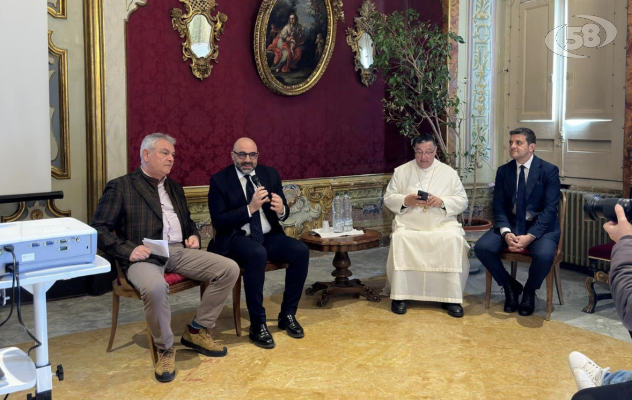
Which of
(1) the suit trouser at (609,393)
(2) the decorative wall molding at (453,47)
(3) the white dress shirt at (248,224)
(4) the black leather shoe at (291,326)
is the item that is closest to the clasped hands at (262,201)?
(3) the white dress shirt at (248,224)

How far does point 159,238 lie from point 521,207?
2.57m

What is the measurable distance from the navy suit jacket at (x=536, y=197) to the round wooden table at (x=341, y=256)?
0.95 meters

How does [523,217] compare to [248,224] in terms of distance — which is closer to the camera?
[248,224]

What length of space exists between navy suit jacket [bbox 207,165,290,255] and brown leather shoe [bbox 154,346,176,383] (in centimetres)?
85

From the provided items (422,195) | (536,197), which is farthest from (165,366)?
(536,197)

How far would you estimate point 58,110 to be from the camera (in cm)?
505

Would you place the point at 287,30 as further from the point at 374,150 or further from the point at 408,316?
the point at 408,316

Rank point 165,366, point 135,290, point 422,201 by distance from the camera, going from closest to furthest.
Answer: point 165,366 → point 135,290 → point 422,201

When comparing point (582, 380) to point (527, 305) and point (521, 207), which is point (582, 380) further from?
point (521, 207)

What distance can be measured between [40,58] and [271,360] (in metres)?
2.66

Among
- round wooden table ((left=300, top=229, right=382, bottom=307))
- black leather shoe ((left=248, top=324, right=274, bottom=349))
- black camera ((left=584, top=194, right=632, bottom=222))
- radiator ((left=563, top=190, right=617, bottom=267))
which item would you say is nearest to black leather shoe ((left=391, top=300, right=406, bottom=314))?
round wooden table ((left=300, top=229, right=382, bottom=307))

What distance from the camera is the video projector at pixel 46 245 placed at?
248 cm

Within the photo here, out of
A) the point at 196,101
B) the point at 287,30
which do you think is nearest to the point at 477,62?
the point at 287,30

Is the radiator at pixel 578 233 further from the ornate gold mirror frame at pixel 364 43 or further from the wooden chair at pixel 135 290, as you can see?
the wooden chair at pixel 135 290
